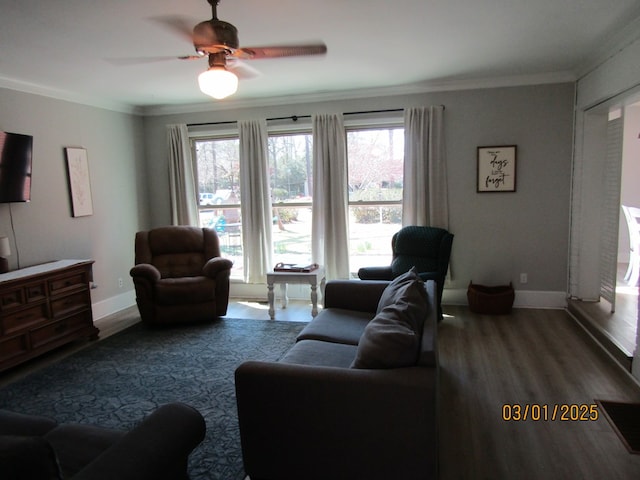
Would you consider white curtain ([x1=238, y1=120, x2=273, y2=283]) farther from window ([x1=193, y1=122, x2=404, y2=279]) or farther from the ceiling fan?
the ceiling fan

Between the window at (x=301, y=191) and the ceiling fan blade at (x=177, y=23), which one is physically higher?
the ceiling fan blade at (x=177, y=23)

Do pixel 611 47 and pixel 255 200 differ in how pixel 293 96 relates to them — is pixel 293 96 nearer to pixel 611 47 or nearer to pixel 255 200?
pixel 255 200

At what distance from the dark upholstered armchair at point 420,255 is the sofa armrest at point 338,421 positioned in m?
2.49

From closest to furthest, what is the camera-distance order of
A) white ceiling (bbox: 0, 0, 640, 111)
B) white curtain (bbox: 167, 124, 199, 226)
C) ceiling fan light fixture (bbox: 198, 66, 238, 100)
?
ceiling fan light fixture (bbox: 198, 66, 238, 100) → white ceiling (bbox: 0, 0, 640, 111) → white curtain (bbox: 167, 124, 199, 226)

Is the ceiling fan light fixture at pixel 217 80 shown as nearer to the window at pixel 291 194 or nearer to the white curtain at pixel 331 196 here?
the white curtain at pixel 331 196

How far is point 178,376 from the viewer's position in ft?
10.8

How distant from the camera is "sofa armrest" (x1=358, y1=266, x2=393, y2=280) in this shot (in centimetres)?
423

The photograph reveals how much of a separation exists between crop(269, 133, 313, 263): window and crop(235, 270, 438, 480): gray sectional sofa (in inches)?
139

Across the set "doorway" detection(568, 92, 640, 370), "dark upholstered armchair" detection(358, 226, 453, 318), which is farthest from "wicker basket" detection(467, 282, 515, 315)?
"doorway" detection(568, 92, 640, 370)

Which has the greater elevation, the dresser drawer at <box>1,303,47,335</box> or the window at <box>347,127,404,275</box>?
the window at <box>347,127,404,275</box>

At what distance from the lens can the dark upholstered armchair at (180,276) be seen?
14.2 ft

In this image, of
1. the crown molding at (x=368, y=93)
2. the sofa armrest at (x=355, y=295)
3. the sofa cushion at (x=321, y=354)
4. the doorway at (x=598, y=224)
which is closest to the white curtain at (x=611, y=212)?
the doorway at (x=598, y=224)

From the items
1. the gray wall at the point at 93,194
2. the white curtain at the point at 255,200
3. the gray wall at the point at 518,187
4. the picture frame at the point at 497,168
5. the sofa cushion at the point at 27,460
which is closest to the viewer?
the sofa cushion at the point at 27,460

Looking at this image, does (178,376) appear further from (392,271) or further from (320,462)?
(392,271)
